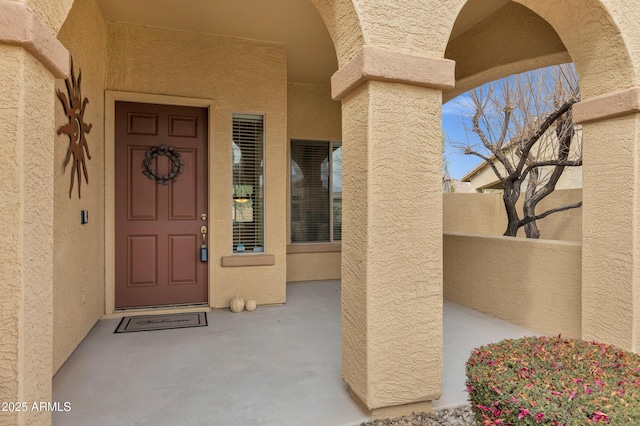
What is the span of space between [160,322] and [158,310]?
0.40m

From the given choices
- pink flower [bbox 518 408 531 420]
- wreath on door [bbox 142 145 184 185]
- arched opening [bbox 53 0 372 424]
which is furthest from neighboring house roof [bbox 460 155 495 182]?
pink flower [bbox 518 408 531 420]

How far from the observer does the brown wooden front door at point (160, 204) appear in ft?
14.7

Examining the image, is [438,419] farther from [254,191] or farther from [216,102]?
[216,102]

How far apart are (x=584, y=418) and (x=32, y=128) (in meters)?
2.64

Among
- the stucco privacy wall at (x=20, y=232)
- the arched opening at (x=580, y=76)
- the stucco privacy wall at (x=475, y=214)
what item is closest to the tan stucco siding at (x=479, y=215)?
Result: the stucco privacy wall at (x=475, y=214)

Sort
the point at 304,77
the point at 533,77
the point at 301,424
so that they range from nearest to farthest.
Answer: the point at 301,424 < the point at 304,77 < the point at 533,77

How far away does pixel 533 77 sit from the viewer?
7137 mm

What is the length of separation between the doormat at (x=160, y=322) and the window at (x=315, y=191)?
2.47 meters

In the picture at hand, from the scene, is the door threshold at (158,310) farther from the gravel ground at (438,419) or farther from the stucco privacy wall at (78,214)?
the gravel ground at (438,419)

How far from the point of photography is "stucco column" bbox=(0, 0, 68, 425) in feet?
5.50

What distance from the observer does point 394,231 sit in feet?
7.54

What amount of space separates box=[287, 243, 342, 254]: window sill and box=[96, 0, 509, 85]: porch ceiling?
123 inches

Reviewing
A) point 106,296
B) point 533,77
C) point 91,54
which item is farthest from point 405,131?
point 533,77

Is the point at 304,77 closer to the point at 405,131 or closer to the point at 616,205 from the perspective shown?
the point at 405,131
